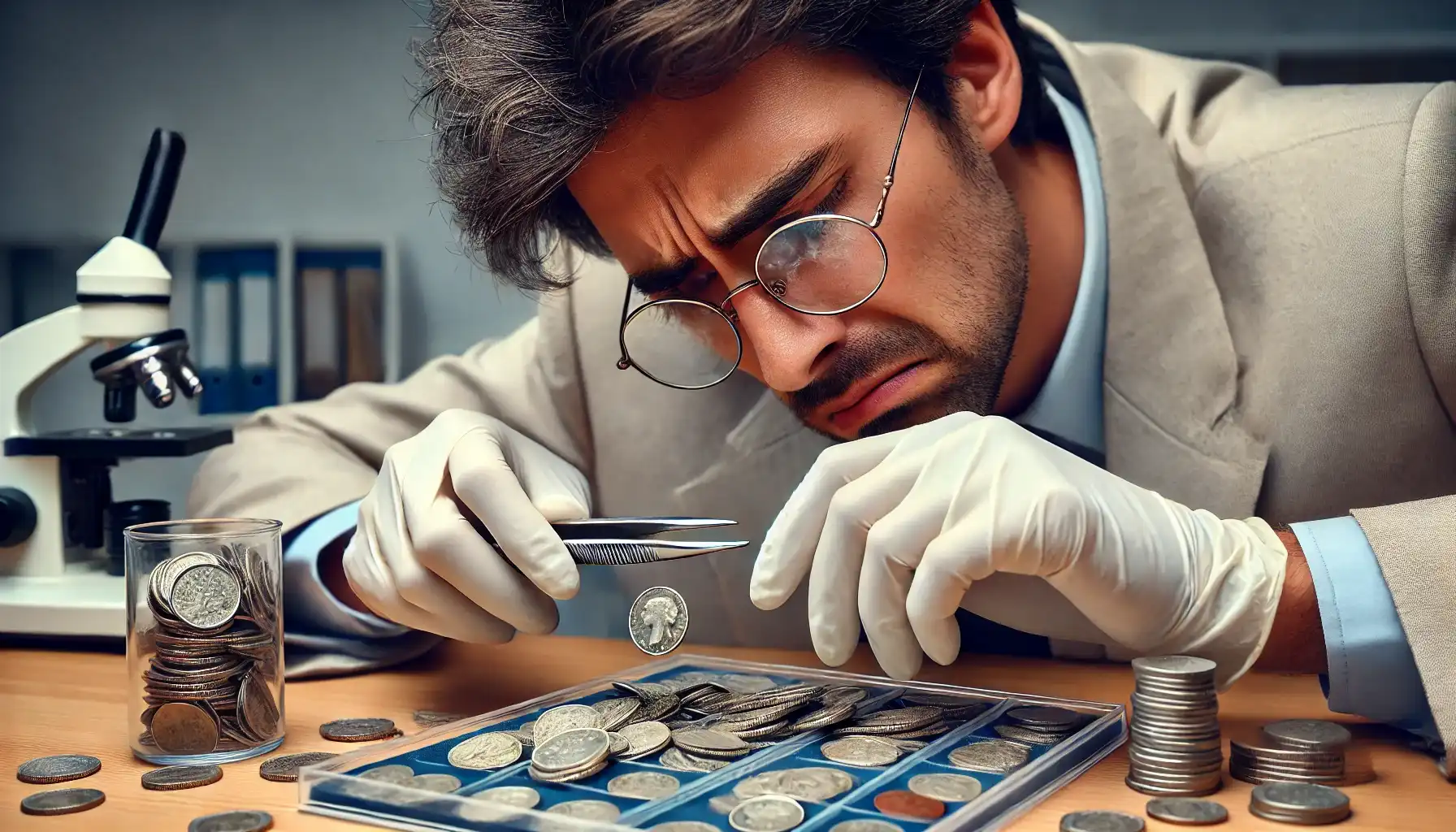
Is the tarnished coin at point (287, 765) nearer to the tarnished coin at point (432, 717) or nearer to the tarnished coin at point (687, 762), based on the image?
the tarnished coin at point (432, 717)

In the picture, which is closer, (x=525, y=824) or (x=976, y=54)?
(x=525, y=824)

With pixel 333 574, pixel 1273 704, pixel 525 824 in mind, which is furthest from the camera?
pixel 333 574

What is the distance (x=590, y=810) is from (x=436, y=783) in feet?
0.50

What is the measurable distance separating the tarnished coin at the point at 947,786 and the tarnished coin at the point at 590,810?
0.25 meters

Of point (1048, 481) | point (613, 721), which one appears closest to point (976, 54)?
point (1048, 481)

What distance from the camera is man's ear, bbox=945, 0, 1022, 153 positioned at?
5.96 ft

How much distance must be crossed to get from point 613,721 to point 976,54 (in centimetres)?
116

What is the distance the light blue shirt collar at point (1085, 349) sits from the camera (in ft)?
6.15

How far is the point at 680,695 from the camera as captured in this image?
1.32 m

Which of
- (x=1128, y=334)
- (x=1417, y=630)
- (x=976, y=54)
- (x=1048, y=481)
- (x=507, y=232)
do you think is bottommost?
(x=1417, y=630)

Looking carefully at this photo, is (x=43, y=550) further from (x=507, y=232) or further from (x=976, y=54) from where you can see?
(x=976, y=54)

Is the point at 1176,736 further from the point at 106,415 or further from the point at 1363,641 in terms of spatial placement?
the point at 106,415

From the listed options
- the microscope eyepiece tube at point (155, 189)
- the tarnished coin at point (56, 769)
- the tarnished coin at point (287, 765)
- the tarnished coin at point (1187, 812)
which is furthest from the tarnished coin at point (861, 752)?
the microscope eyepiece tube at point (155, 189)

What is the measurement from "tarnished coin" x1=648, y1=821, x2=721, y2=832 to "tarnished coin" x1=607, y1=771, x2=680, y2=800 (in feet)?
0.21
